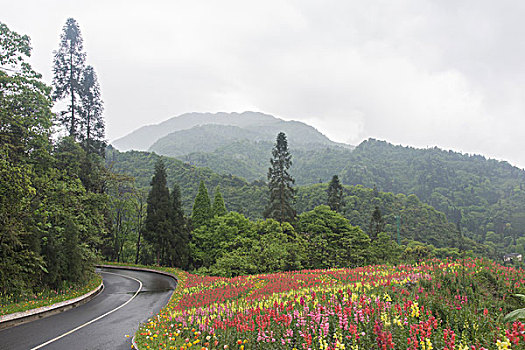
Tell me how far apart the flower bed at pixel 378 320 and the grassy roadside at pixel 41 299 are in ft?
19.1

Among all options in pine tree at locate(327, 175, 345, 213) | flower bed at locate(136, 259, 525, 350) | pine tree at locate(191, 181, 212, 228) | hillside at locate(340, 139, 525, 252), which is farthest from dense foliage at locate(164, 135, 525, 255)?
flower bed at locate(136, 259, 525, 350)

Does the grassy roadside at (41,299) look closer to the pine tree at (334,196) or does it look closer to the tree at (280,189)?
the tree at (280,189)

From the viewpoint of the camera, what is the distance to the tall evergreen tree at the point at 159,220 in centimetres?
3284

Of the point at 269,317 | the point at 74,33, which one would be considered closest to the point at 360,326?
the point at 269,317

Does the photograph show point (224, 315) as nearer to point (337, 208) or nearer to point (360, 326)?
point (360, 326)

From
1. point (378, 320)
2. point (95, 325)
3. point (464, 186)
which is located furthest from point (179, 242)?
point (464, 186)

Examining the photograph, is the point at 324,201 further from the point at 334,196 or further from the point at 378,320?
the point at 378,320

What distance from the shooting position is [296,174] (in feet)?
605

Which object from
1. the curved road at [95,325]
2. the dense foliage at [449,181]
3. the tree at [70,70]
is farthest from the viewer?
the dense foliage at [449,181]

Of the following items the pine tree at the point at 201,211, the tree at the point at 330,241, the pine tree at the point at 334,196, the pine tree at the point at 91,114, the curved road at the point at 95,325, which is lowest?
the curved road at the point at 95,325

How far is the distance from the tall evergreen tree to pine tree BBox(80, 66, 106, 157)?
23.9 ft

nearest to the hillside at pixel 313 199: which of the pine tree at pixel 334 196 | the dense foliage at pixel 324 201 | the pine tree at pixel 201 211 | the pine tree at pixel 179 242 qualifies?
the dense foliage at pixel 324 201

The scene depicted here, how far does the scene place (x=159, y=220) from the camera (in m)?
Answer: 33.3

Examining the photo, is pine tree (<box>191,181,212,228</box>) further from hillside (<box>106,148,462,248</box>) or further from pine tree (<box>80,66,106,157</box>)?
hillside (<box>106,148,462,248</box>)
